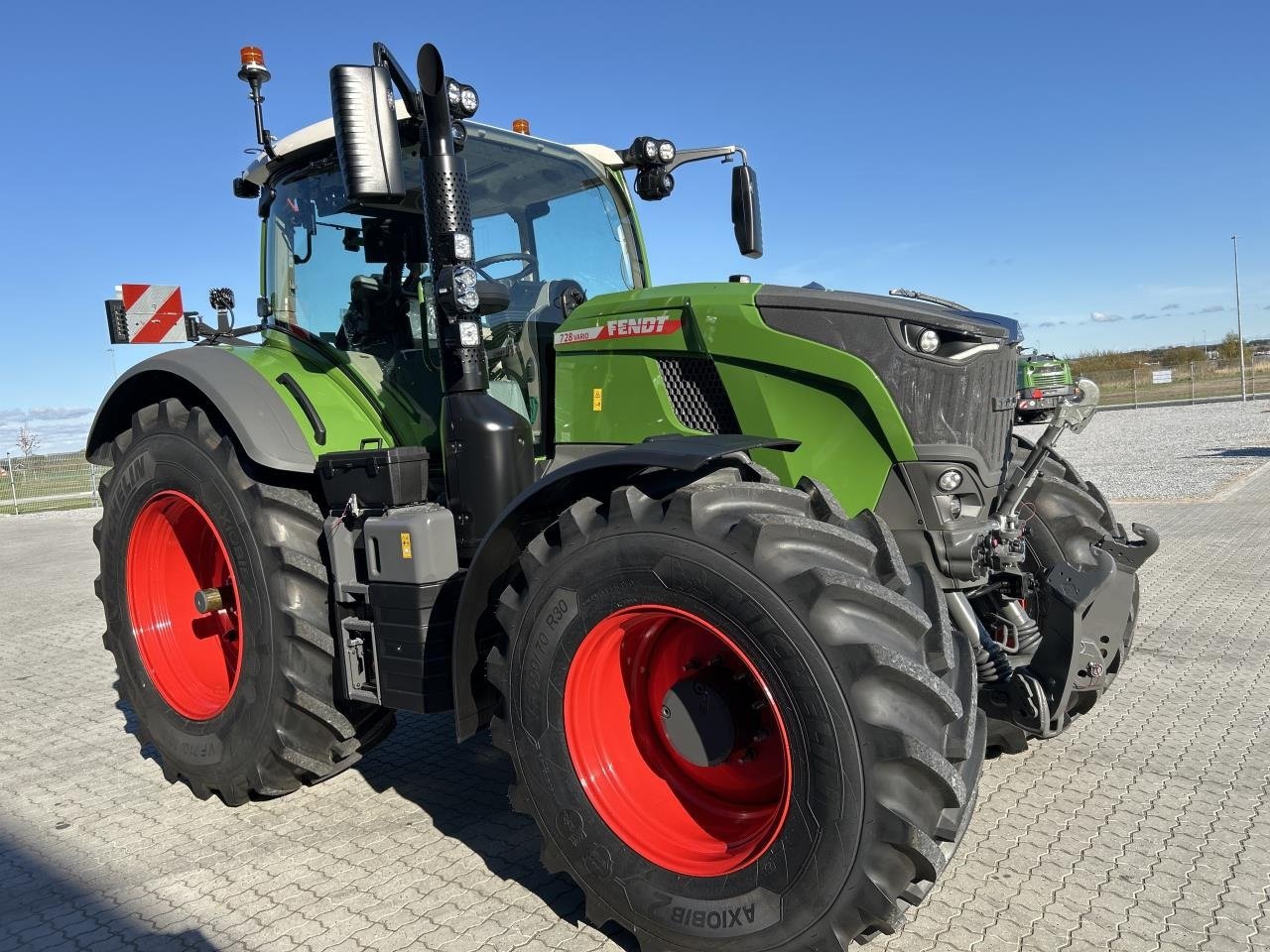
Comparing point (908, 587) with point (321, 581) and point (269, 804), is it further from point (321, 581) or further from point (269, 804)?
point (269, 804)

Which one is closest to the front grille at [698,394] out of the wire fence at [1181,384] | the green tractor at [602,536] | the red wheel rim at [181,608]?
the green tractor at [602,536]

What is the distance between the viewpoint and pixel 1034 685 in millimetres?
3010

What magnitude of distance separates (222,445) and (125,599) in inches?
41.4

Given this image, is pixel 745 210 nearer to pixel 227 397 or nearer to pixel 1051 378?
pixel 1051 378

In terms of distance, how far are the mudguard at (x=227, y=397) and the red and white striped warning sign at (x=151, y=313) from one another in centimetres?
296

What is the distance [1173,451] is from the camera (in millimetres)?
16719

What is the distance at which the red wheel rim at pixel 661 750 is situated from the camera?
2.58m

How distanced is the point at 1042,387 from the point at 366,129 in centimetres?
222

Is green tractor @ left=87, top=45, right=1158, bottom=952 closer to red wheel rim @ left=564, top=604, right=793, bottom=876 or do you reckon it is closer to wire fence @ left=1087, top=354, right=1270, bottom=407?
red wheel rim @ left=564, top=604, right=793, bottom=876

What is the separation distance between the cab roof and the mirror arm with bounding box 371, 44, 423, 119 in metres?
0.27

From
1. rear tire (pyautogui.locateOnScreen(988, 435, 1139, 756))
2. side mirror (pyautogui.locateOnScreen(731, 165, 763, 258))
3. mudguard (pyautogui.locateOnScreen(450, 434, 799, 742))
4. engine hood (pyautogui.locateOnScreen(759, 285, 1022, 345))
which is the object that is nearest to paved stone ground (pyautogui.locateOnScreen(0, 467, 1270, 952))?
rear tire (pyautogui.locateOnScreen(988, 435, 1139, 756))

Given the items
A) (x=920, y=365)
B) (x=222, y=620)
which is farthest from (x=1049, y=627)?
(x=222, y=620)

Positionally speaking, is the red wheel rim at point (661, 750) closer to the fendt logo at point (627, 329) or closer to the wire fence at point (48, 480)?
the fendt logo at point (627, 329)

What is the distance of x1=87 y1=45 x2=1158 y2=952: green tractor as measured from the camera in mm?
2273
